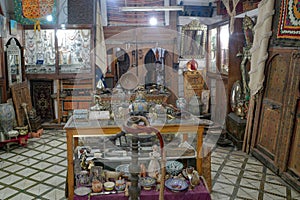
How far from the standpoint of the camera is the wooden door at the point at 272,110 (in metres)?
4.48

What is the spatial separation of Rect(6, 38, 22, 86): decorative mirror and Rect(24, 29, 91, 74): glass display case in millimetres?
376

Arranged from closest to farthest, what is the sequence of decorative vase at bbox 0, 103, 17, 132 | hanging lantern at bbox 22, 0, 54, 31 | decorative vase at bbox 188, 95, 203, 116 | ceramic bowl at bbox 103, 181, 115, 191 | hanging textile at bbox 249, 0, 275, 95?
ceramic bowl at bbox 103, 181, 115, 191, hanging textile at bbox 249, 0, 275, 95, hanging lantern at bbox 22, 0, 54, 31, decorative vase at bbox 0, 103, 17, 132, decorative vase at bbox 188, 95, 203, 116

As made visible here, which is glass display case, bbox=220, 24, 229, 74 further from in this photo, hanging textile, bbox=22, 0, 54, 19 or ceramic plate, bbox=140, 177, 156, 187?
ceramic plate, bbox=140, 177, 156, 187

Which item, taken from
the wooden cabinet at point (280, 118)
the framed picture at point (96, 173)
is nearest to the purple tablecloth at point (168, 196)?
the framed picture at point (96, 173)

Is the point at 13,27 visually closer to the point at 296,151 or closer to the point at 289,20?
the point at 289,20

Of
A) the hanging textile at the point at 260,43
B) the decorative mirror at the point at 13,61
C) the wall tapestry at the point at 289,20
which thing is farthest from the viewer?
A: the decorative mirror at the point at 13,61

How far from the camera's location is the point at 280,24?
4.61 metres

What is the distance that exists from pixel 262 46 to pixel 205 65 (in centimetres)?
286

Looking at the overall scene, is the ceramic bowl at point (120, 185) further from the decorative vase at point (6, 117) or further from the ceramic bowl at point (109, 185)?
the decorative vase at point (6, 117)

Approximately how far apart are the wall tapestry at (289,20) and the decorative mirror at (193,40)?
2.98m

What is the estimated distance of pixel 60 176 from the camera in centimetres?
430

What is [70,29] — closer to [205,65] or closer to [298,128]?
[205,65]

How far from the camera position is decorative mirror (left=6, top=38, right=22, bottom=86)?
6160mm

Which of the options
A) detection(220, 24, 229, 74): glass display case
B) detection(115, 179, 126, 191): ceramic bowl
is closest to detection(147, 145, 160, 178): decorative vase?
detection(115, 179, 126, 191): ceramic bowl
